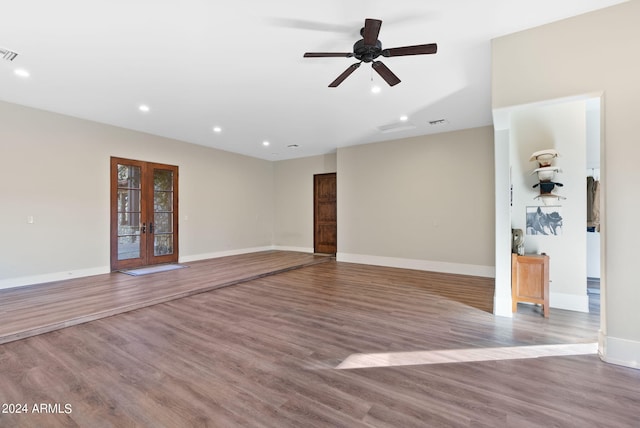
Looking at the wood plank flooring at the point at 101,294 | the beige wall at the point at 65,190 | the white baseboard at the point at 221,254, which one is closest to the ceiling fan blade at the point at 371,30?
the wood plank flooring at the point at 101,294

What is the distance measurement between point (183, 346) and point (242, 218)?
5987 mm

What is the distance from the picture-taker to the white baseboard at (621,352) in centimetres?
237

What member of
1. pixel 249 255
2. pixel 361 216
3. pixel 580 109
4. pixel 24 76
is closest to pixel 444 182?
pixel 361 216

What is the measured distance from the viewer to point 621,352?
7.91 feet

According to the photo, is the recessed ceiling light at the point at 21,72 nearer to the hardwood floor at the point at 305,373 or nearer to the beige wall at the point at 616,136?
the hardwood floor at the point at 305,373

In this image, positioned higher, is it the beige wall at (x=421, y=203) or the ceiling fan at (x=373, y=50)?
the ceiling fan at (x=373, y=50)

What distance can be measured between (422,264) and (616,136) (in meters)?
4.31

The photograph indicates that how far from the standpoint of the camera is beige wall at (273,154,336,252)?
8758mm

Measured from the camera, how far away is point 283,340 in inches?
112

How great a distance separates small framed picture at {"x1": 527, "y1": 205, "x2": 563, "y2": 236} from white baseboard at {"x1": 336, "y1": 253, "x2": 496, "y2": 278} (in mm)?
1925

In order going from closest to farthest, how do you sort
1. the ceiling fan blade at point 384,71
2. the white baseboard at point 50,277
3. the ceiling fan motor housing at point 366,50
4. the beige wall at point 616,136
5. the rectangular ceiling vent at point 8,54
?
the beige wall at point 616,136
the ceiling fan motor housing at point 366,50
the ceiling fan blade at point 384,71
the rectangular ceiling vent at point 8,54
the white baseboard at point 50,277

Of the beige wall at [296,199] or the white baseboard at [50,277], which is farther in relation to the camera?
the beige wall at [296,199]

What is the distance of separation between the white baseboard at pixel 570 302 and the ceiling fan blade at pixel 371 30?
401cm

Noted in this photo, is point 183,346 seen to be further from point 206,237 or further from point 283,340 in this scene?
point 206,237
